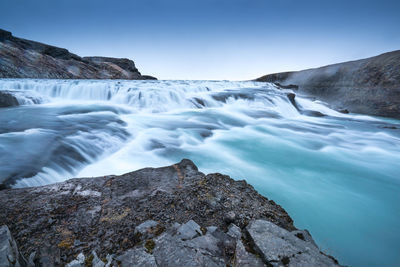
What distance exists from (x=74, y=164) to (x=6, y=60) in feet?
97.7

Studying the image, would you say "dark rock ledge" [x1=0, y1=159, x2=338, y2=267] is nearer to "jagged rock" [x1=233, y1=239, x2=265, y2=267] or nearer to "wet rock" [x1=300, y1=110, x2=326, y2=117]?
"jagged rock" [x1=233, y1=239, x2=265, y2=267]

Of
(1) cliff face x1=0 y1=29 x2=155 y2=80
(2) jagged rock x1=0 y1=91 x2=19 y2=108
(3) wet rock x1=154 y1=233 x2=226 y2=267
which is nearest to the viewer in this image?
(3) wet rock x1=154 y1=233 x2=226 y2=267

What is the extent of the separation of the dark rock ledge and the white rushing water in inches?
41.9

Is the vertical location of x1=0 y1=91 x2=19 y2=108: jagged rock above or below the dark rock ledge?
above

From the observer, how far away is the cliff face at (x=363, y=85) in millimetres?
10758

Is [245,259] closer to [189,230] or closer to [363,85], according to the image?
[189,230]

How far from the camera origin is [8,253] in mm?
962

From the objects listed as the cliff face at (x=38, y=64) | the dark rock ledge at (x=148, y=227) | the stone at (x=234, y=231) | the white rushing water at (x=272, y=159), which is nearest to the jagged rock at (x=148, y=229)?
the dark rock ledge at (x=148, y=227)

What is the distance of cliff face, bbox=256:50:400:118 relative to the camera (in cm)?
1076

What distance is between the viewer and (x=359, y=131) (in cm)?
736

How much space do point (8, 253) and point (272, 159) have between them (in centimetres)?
456

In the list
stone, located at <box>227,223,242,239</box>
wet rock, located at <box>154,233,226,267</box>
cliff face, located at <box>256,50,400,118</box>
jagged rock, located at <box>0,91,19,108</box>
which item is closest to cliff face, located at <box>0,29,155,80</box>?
jagged rock, located at <box>0,91,19,108</box>

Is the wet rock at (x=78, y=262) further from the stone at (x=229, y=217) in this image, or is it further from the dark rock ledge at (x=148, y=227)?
the stone at (x=229, y=217)

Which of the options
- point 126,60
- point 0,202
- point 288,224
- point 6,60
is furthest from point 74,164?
point 126,60
